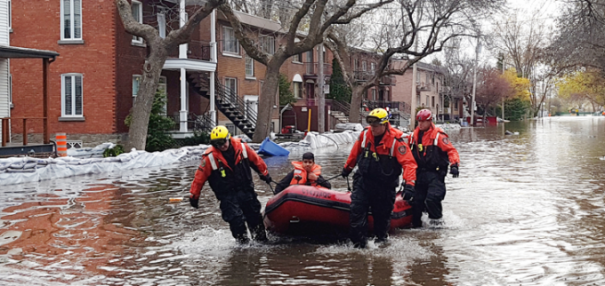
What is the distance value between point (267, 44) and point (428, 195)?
32.4 meters

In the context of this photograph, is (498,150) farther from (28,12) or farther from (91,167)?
(28,12)

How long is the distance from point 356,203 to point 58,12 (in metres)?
21.9

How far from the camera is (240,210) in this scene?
8.66 metres

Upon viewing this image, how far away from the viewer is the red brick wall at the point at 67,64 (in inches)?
1051

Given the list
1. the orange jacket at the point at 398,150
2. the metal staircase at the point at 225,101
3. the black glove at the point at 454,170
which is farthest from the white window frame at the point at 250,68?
the orange jacket at the point at 398,150

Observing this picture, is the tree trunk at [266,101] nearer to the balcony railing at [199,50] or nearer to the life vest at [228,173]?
the balcony railing at [199,50]

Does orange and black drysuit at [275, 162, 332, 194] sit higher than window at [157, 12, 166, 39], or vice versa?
window at [157, 12, 166, 39]

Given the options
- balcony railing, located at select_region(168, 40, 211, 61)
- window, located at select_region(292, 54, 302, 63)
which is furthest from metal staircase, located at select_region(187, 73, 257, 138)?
window, located at select_region(292, 54, 302, 63)

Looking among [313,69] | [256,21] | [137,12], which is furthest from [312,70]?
[137,12]

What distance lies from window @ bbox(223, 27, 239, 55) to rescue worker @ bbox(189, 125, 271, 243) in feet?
91.6

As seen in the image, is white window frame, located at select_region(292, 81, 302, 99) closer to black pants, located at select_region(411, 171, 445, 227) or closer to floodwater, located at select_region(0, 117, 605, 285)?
floodwater, located at select_region(0, 117, 605, 285)

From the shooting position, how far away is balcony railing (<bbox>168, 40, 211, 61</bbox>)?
105ft

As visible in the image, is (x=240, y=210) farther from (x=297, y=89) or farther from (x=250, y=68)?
(x=297, y=89)

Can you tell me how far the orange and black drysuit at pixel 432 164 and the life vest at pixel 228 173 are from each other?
9.09 feet
